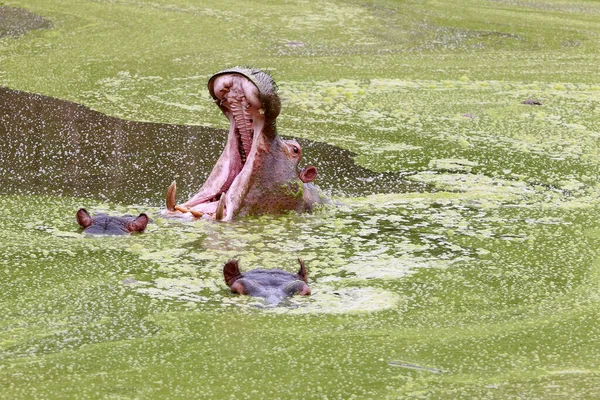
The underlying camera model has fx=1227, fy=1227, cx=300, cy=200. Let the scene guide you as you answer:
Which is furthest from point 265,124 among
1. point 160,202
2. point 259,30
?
point 259,30

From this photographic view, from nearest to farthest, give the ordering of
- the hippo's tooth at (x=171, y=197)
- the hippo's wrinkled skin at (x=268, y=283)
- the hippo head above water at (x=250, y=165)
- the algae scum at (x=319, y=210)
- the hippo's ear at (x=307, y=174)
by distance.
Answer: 1. the algae scum at (x=319, y=210)
2. the hippo's wrinkled skin at (x=268, y=283)
3. the hippo's tooth at (x=171, y=197)
4. the hippo head above water at (x=250, y=165)
5. the hippo's ear at (x=307, y=174)

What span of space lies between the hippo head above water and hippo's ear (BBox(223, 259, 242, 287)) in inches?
34.8

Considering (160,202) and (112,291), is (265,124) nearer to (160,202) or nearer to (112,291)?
(160,202)

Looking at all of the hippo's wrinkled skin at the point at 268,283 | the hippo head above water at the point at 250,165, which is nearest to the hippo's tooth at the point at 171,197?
the hippo head above water at the point at 250,165

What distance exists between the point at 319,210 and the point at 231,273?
1.16 m

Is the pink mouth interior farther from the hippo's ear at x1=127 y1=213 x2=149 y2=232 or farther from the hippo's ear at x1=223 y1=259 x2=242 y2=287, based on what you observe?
the hippo's ear at x1=223 y1=259 x2=242 y2=287

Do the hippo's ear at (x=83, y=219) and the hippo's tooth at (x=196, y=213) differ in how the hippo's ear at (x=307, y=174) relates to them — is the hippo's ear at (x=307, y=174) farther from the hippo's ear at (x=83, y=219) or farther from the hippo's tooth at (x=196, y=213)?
the hippo's ear at (x=83, y=219)

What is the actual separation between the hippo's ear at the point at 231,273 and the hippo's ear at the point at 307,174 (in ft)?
3.62

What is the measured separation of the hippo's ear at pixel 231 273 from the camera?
3.93 m

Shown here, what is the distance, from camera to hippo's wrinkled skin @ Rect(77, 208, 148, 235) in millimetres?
4598

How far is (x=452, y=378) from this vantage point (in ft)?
11.1

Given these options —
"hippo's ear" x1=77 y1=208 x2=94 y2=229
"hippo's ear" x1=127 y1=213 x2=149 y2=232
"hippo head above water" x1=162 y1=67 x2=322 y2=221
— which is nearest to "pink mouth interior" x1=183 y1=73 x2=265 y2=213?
"hippo head above water" x1=162 y1=67 x2=322 y2=221

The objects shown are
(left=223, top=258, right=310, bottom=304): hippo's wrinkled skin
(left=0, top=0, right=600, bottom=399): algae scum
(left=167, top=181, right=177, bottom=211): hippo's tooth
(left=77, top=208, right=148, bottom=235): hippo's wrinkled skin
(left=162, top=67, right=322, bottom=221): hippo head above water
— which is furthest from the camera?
(left=162, top=67, right=322, bottom=221): hippo head above water

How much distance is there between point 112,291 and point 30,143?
7.48 feet
